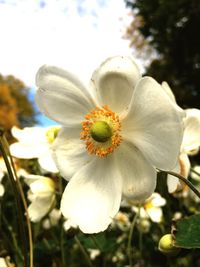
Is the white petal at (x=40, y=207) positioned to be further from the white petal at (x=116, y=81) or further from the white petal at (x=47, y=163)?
the white petal at (x=116, y=81)

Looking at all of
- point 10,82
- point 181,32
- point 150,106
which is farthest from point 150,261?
point 10,82

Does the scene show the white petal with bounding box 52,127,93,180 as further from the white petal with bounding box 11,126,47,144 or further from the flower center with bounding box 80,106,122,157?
the white petal with bounding box 11,126,47,144

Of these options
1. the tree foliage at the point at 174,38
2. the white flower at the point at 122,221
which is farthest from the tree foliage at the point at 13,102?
the white flower at the point at 122,221

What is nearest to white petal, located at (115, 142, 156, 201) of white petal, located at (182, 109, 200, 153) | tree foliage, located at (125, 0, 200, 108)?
white petal, located at (182, 109, 200, 153)

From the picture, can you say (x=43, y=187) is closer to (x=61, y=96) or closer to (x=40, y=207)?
(x=40, y=207)

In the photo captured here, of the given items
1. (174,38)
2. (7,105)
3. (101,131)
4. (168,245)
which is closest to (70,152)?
(101,131)
